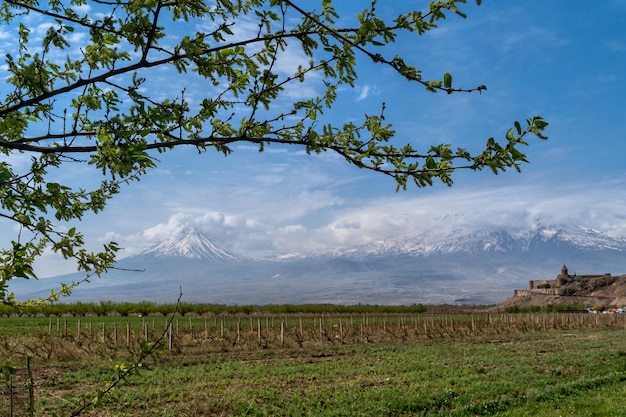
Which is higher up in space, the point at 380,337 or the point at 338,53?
the point at 338,53

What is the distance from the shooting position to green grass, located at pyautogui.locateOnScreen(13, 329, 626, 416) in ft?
40.6

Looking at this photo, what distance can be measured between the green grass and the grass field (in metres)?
0.04

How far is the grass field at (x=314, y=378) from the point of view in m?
12.4

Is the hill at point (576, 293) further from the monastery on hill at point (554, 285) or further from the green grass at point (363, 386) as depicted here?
the green grass at point (363, 386)

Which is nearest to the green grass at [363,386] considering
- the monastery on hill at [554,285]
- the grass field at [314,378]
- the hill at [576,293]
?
the grass field at [314,378]

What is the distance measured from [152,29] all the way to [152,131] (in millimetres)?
642

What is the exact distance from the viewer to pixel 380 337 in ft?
107

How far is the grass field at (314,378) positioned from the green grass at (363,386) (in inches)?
1.5

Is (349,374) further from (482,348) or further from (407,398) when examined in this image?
(482,348)

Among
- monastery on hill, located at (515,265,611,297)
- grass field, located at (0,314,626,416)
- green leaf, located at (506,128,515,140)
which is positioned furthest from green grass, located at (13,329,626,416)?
monastery on hill, located at (515,265,611,297)

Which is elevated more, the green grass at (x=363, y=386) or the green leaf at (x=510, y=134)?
the green leaf at (x=510, y=134)

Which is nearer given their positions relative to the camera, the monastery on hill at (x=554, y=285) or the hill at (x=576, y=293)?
the hill at (x=576, y=293)

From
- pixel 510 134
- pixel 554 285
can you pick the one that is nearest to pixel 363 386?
pixel 510 134

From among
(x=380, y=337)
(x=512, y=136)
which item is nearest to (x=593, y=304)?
(x=380, y=337)
